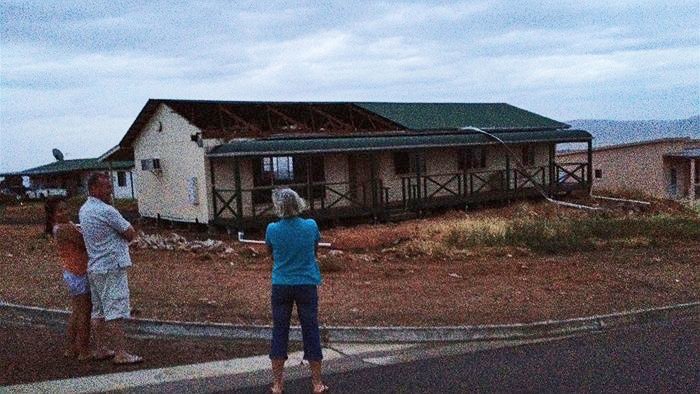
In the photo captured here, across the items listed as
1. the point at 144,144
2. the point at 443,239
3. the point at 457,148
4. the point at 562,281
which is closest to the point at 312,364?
the point at 562,281

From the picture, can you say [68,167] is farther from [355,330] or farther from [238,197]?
[355,330]

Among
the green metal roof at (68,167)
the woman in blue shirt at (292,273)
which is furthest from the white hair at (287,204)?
the green metal roof at (68,167)

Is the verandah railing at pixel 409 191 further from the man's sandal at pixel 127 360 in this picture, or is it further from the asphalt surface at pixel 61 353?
the man's sandal at pixel 127 360

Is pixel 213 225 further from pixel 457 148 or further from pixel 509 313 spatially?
pixel 509 313

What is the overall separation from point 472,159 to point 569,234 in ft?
37.9

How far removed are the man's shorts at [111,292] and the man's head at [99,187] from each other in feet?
2.07

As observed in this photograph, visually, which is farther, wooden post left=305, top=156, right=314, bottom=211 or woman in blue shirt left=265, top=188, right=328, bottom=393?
wooden post left=305, top=156, right=314, bottom=211

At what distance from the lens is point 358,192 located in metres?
24.0

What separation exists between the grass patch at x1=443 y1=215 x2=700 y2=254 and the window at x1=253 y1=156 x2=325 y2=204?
6441 mm

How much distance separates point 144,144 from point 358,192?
22.9ft

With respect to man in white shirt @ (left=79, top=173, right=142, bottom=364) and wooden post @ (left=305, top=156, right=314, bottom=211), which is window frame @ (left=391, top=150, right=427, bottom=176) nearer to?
wooden post @ (left=305, top=156, right=314, bottom=211)

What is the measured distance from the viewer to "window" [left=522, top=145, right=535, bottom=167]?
94.2 ft

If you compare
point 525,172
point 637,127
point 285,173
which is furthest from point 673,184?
point 637,127

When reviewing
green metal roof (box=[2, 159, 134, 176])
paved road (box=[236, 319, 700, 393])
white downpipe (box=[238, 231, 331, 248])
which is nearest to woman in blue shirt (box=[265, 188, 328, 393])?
paved road (box=[236, 319, 700, 393])
